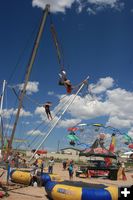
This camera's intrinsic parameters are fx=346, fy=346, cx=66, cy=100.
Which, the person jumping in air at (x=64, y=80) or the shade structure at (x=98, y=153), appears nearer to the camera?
the person jumping in air at (x=64, y=80)

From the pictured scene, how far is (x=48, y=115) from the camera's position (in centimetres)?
Answer: 2309

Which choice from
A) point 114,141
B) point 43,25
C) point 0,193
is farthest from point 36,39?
point 114,141

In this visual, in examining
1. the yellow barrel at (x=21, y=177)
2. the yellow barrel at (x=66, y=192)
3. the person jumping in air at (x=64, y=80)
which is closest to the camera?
the yellow barrel at (x=66, y=192)

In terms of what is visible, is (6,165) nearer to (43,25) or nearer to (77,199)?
(77,199)

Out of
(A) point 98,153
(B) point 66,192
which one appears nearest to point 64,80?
(B) point 66,192

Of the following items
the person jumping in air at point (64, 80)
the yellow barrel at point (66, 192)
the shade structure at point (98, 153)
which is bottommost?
the yellow barrel at point (66, 192)

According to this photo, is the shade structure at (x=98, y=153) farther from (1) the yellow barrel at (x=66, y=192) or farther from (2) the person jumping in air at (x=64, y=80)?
(1) the yellow barrel at (x=66, y=192)

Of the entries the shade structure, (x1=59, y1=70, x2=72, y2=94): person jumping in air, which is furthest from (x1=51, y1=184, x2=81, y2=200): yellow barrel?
the shade structure

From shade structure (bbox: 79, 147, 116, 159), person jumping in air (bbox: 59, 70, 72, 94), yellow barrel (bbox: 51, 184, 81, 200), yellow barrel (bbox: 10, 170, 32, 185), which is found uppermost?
person jumping in air (bbox: 59, 70, 72, 94)

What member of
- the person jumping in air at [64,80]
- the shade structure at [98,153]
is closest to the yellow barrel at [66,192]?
the person jumping in air at [64,80]

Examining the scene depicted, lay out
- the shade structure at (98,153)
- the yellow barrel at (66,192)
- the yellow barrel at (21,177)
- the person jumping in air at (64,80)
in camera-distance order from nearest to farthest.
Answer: the yellow barrel at (66,192) → the person jumping in air at (64,80) → the yellow barrel at (21,177) → the shade structure at (98,153)

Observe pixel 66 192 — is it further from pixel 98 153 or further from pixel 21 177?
pixel 98 153

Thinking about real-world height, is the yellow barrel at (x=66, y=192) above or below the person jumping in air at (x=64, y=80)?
below

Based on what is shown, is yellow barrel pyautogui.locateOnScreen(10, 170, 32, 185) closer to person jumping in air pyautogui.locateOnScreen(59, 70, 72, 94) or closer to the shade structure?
person jumping in air pyautogui.locateOnScreen(59, 70, 72, 94)
